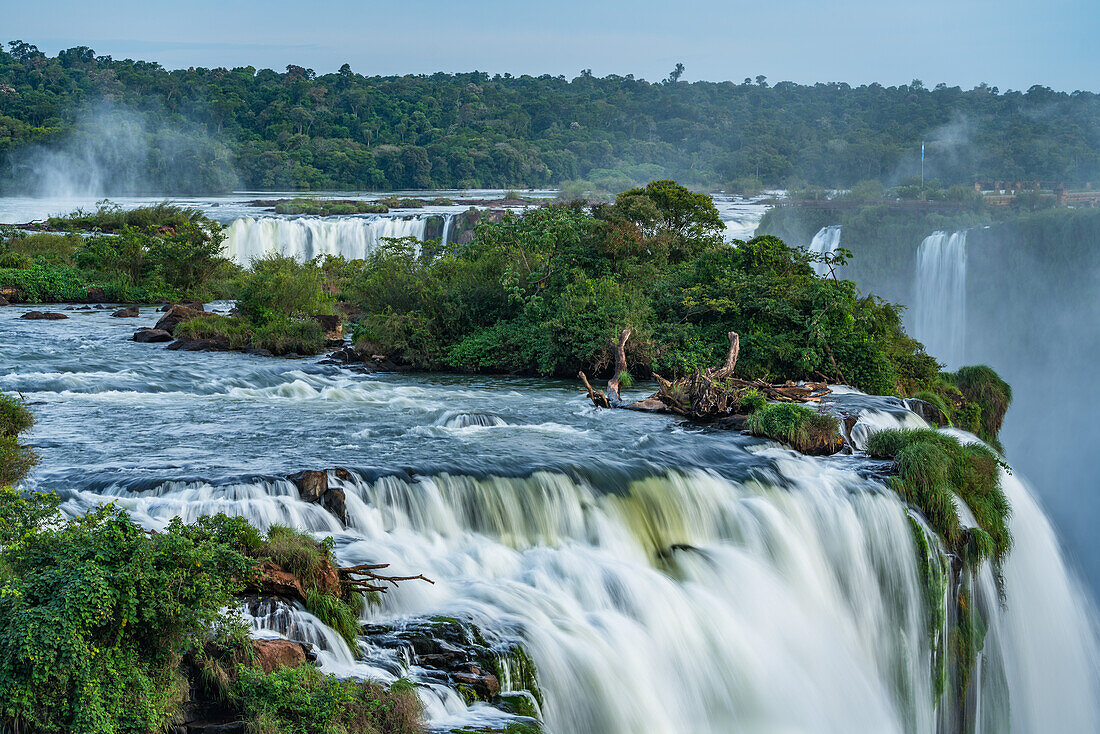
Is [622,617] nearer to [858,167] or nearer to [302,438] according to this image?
[302,438]

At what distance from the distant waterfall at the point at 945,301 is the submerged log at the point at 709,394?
2799 cm

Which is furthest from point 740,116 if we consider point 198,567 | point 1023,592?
point 198,567

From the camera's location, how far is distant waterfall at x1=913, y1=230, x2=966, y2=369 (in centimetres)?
4491

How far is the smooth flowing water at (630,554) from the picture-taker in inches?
391

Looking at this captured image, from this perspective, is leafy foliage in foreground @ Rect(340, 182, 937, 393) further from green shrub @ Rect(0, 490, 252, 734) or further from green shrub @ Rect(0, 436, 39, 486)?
green shrub @ Rect(0, 490, 252, 734)

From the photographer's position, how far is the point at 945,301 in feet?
149

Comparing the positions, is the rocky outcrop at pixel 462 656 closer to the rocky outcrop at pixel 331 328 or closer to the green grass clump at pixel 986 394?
the rocky outcrop at pixel 331 328

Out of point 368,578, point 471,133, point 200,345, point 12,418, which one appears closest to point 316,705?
point 368,578

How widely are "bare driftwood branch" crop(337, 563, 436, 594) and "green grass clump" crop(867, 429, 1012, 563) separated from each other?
7.82 metres

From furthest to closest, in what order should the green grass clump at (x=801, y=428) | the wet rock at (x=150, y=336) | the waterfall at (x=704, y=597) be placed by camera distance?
the wet rock at (x=150, y=336) → the green grass clump at (x=801, y=428) → the waterfall at (x=704, y=597)

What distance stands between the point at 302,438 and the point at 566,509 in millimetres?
5477

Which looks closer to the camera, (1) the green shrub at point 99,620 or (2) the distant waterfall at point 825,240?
(1) the green shrub at point 99,620

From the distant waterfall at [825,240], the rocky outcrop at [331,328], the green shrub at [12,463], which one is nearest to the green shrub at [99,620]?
the green shrub at [12,463]

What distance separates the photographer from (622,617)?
1049 centimetres
